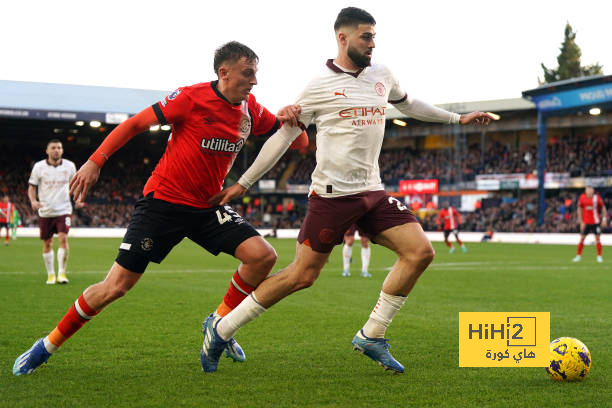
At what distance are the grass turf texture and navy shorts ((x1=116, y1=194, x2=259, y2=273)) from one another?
2.72ft

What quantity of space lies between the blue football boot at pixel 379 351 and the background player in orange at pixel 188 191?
0.87m

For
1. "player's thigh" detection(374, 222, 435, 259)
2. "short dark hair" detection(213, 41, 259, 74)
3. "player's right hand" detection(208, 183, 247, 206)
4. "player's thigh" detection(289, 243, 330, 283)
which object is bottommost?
"player's thigh" detection(289, 243, 330, 283)

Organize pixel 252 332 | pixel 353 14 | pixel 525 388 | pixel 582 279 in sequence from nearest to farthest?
pixel 525 388, pixel 353 14, pixel 252 332, pixel 582 279

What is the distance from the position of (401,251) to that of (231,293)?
136 centimetres

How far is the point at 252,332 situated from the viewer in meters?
6.97

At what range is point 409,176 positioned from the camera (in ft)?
183

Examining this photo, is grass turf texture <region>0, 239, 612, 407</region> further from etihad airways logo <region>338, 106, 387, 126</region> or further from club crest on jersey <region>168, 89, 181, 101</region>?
club crest on jersey <region>168, 89, 181, 101</region>

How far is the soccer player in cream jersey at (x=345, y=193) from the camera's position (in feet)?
16.7

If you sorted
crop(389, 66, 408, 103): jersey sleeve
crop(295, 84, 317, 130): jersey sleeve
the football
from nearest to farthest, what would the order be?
the football
crop(295, 84, 317, 130): jersey sleeve
crop(389, 66, 408, 103): jersey sleeve

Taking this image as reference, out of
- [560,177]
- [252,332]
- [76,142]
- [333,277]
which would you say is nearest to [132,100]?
[76,142]

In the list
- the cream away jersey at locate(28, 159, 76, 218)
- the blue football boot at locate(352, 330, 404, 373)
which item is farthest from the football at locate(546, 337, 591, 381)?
the cream away jersey at locate(28, 159, 76, 218)

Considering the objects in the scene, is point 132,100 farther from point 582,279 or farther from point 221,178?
point 221,178

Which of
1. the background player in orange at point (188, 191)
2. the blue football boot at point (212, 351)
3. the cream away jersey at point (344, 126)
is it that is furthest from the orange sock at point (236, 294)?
the cream away jersey at point (344, 126)

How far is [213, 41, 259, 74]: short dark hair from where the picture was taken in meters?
5.17
